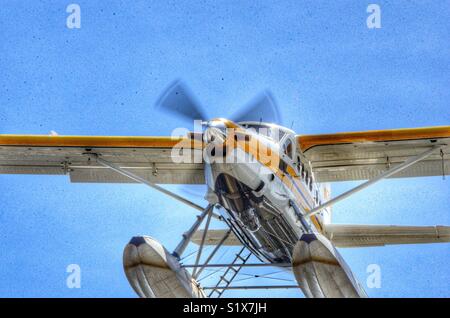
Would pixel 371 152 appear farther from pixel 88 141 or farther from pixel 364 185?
pixel 88 141

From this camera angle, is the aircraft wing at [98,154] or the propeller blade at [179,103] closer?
the propeller blade at [179,103]

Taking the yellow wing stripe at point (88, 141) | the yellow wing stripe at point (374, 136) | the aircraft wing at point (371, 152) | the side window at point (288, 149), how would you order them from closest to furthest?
the side window at point (288, 149) → the yellow wing stripe at point (374, 136) → the aircraft wing at point (371, 152) → the yellow wing stripe at point (88, 141)

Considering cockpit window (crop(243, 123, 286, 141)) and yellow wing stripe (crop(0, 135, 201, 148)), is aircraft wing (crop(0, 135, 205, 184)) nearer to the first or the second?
yellow wing stripe (crop(0, 135, 201, 148))

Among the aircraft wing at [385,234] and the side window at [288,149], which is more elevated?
the side window at [288,149]

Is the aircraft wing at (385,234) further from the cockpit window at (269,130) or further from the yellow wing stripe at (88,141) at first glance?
the yellow wing stripe at (88,141)

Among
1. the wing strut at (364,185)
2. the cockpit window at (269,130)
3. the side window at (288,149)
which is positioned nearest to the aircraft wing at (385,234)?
the wing strut at (364,185)

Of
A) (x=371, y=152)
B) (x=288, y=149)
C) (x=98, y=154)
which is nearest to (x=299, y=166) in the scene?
(x=288, y=149)

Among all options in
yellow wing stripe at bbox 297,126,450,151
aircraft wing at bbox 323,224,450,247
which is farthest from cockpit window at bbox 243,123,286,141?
aircraft wing at bbox 323,224,450,247
